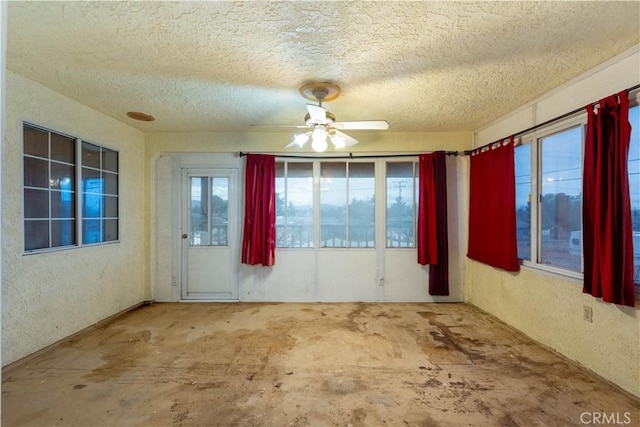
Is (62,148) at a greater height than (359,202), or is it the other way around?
(62,148)

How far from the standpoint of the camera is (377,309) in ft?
12.2

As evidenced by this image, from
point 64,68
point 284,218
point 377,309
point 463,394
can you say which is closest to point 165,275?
point 284,218

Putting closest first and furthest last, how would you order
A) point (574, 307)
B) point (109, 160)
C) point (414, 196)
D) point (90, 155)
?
point (574, 307)
point (90, 155)
point (109, 160)
point (414, 196)

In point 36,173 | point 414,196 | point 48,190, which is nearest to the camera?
point 36,173

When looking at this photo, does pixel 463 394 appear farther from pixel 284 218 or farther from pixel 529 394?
pixel 284 218

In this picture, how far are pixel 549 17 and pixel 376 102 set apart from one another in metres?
1.43

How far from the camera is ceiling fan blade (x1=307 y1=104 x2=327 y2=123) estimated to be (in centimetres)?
225

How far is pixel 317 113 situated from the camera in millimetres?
2318

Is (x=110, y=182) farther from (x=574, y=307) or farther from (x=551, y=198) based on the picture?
(x=574, y=307)

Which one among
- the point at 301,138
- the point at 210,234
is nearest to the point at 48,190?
the point at 210,234

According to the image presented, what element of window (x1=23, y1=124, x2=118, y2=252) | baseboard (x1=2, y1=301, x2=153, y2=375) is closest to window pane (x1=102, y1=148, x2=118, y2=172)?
window (x1=23, y1=124, x2=118, y2=252)

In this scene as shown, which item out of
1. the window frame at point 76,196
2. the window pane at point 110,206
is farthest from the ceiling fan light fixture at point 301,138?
the window pane at point 110,206

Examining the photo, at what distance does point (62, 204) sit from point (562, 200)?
4673 millimetres

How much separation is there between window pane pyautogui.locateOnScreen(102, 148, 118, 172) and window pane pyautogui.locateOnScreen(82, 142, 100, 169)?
0.10 meters
